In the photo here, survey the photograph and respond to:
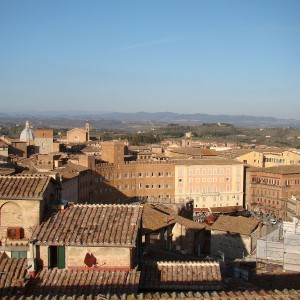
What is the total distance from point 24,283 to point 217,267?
5309 mm

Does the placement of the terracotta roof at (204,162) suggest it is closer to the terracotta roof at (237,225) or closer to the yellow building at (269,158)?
the yellow building at (269,158)

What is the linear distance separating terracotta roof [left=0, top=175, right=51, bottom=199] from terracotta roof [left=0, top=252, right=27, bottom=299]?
5.38ft

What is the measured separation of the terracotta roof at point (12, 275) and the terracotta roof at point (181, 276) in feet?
10.1

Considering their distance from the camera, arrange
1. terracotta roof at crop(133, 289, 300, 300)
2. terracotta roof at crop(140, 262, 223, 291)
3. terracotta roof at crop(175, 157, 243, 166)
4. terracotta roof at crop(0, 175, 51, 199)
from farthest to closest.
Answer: terracotta roof at crop(175, 157, 243, 166) → terracotta roof at crop(0, 175, 51, 199) → terracotta roof at crop(140, 262, 223, 291) → terracotta roof at crop(133, 289, 300, 300)

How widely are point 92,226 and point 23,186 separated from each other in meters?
2.40

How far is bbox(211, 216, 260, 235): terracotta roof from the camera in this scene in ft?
104

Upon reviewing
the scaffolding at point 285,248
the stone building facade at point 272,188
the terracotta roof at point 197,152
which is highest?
the scaffolding at point 285,248

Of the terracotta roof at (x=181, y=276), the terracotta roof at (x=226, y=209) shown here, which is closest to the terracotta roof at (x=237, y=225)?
the terracotta roof at (x=181, y=276)

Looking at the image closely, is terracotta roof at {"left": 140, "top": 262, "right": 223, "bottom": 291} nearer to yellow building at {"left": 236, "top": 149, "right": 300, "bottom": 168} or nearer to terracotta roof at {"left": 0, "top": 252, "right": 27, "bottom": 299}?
terracotta roof at {"left": 0, "top": 252, "right": 27, "bottom": 299}

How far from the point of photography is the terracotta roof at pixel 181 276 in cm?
1345

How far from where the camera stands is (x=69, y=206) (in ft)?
48.8

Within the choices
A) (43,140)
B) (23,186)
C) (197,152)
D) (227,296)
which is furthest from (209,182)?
(227,296)

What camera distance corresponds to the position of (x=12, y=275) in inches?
514

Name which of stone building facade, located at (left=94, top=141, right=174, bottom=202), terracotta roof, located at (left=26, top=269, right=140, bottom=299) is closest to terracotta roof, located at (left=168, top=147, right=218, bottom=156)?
stone building facade, located at (left=94, top=141, right=174, bottom=202)
